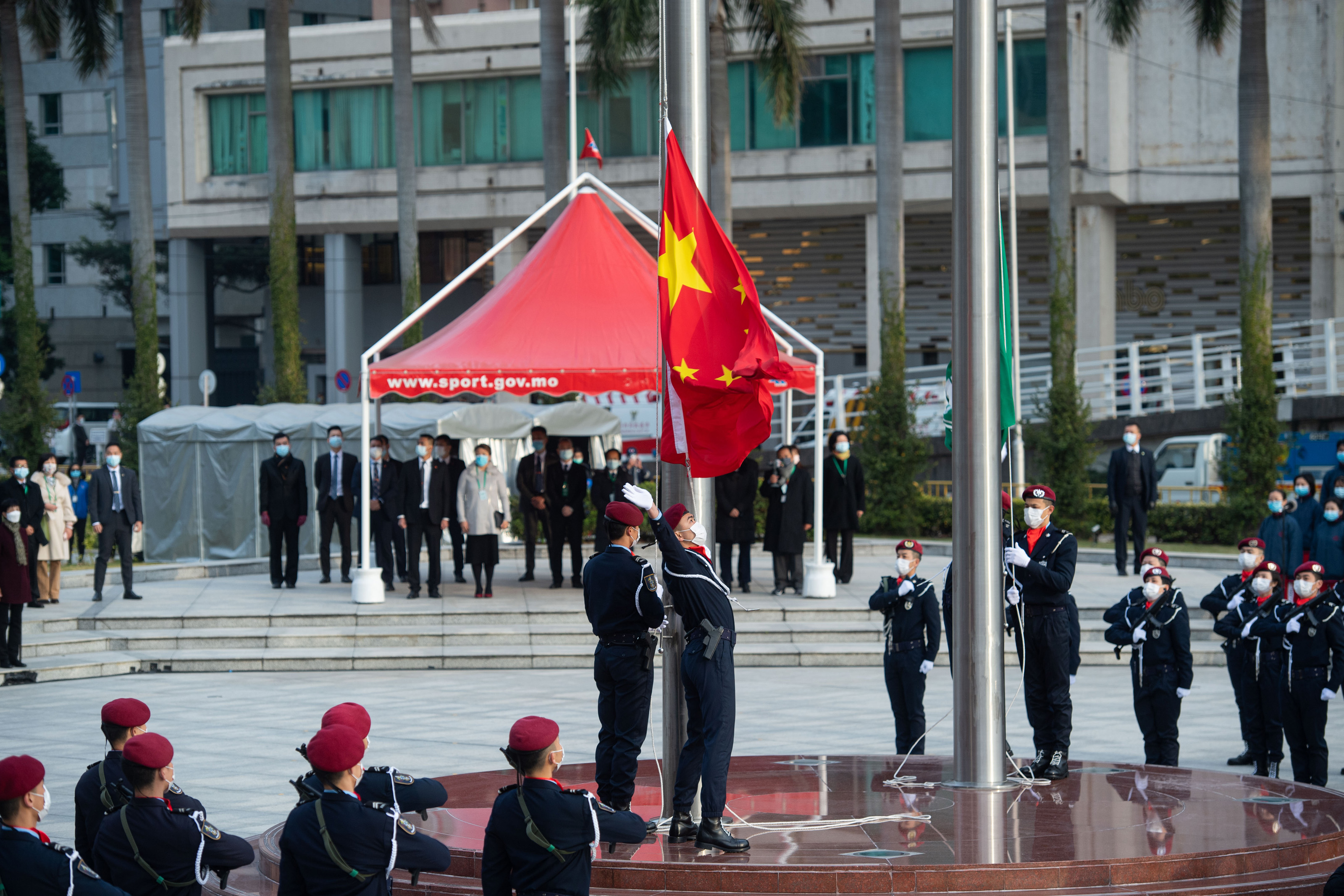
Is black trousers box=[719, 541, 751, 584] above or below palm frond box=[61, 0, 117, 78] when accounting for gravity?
below

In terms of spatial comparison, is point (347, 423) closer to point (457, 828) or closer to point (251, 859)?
point (457, 828)

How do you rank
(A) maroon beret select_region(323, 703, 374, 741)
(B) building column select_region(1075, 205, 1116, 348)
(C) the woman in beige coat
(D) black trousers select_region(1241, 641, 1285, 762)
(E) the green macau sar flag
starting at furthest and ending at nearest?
→ (B) building column select_region(1075, 205, 1116, 348)
(C) the woman in beige coat
(D) black trousers select_region(1241, 641, 1285, 762)
(E) the green macau sar flag
(A) maroon beret select_region(323, 703, 374, 741)

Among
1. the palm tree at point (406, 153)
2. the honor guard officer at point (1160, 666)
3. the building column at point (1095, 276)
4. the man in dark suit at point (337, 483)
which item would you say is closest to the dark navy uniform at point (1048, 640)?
the honor guard officer at point (1160, 666)

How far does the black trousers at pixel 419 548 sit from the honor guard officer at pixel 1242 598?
33.4 feet

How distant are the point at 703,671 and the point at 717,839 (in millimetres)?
881

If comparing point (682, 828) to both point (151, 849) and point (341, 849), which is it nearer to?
point (341, 849)

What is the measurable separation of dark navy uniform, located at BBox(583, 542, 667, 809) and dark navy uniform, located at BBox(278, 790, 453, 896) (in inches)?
→ 139

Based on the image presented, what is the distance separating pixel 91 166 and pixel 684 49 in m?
57.9

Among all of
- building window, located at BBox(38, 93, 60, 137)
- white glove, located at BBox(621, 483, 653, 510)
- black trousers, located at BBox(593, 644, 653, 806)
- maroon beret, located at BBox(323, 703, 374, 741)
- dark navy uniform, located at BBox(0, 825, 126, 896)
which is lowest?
black trousers, located at BBox(593, 644, 653, 806)

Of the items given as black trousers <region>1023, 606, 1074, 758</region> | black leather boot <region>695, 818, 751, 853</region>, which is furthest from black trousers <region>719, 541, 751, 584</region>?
black leather boot <region>695, 818, 751, 853</region>

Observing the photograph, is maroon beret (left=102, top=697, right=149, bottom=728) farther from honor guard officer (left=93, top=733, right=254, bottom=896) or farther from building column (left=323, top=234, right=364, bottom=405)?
building column (left=323, top=234, right=364, bottom=405)

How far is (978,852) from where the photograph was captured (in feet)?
25.9

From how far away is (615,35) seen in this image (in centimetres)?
2714

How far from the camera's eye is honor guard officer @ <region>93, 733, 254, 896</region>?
568cm
